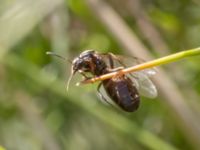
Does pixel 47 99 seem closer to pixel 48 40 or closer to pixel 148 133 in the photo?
pixel 48 40

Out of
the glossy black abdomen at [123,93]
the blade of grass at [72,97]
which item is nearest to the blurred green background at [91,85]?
the blade of grass at [72,97]

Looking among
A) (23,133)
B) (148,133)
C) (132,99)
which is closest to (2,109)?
(23,133)

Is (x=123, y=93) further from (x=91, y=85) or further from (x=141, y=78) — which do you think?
(x=91, y=85)

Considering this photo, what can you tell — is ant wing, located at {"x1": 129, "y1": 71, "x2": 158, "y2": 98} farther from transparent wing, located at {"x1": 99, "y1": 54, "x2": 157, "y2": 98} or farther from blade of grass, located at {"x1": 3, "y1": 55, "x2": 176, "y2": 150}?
blade of grass, located at {"x1": 3, "y1": 55, "x2": 176, "y2": 150}

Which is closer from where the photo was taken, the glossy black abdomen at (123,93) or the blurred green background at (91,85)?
the glossy black abdomen at (123,93)

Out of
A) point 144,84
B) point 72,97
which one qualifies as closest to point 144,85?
point 144,84

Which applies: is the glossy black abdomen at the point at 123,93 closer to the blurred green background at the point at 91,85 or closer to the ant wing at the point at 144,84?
the ant wing at the point at 144,84
